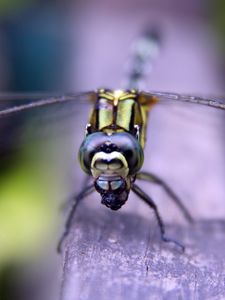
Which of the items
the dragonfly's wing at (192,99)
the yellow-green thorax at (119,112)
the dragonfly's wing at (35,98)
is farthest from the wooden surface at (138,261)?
the dragonfly's wing at (35,98)

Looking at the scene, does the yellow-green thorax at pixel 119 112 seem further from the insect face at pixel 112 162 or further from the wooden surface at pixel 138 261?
the wooden surface at pixel 138 261

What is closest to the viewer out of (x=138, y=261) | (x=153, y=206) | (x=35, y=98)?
(x=138, y=261)

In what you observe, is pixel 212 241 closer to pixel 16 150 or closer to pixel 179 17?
pixel 16 150

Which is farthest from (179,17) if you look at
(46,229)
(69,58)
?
(46,229)

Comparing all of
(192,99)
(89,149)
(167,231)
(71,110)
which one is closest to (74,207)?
(89,149)

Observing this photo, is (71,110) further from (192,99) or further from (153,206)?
(153,206)

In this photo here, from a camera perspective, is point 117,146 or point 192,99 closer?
point 117,146
